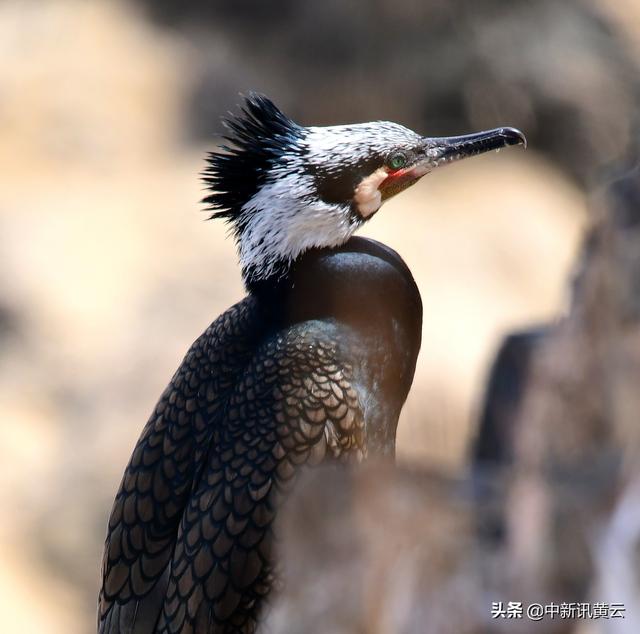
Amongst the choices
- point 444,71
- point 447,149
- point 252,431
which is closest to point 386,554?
point 252,431

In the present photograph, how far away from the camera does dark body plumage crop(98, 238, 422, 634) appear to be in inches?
135

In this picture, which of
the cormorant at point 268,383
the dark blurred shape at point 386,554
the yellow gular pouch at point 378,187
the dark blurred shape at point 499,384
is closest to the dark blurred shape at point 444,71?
the dark blurred shape at point 499,384

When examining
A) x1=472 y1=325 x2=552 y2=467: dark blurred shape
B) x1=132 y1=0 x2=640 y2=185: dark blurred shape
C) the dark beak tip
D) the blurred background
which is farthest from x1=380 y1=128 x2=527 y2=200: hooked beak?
x1=132 y1=0 x2=640 y2=185: dark blurred shape

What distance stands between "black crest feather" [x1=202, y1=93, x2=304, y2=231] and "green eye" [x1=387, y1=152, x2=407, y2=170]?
28 centimetres

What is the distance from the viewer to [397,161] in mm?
3705

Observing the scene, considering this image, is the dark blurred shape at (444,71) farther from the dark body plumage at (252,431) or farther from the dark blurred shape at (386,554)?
the dark blurred shape at (386,554)

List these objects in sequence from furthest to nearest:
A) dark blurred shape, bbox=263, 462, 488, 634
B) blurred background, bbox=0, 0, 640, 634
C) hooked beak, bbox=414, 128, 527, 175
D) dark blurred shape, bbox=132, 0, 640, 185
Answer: dark blurred shape, bbox=132, 0, 640, 185
blurred background, bbox=0, 0, 640, 634
hooked beak, bbox=414, 128, 527, 175
dark blurred shape, bbox=263, 462, 488, 634

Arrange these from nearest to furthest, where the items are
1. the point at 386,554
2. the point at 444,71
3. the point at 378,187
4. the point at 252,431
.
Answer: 1. the point at 386,554
2. the point at 252,431
3. the point at 378,187
4. the point at 444,71

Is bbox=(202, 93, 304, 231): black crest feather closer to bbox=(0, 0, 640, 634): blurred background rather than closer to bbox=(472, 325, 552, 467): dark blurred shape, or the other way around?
bbox=(472, 325, 552, 467): dark blurred shape

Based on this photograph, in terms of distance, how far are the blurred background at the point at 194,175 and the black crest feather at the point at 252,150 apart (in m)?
5.73

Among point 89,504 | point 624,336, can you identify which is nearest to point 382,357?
point 624,336

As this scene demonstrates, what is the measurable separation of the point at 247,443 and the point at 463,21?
988cm

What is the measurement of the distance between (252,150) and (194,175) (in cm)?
849

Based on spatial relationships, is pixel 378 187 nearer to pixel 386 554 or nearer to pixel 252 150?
pixel 252 150
